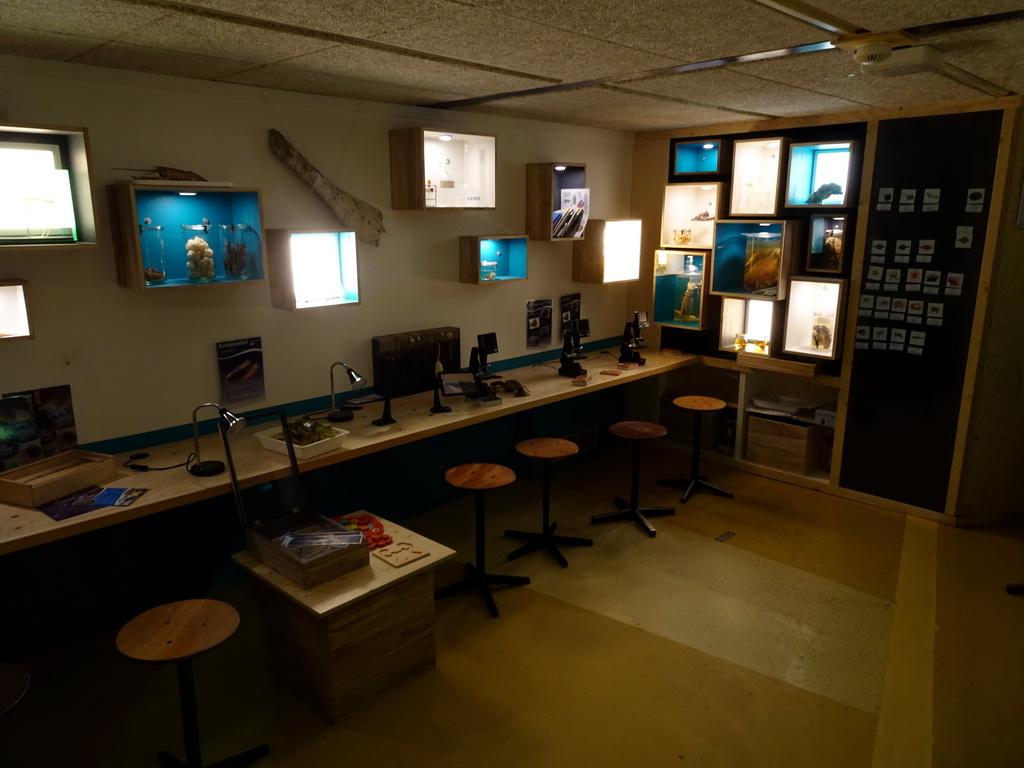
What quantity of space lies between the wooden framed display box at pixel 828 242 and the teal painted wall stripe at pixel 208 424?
206 centimetres

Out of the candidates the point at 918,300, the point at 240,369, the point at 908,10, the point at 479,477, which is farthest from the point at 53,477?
the point at 918,300


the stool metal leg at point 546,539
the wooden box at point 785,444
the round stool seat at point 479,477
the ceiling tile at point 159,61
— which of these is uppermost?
the ceiling tile at point 159,61

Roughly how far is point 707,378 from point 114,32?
16.8 feet

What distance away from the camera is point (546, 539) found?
4539mm

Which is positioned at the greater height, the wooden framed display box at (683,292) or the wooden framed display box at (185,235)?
the wooden framed display box at (185,235)

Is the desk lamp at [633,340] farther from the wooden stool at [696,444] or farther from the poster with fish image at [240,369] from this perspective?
the poster with fish image at [240,369]

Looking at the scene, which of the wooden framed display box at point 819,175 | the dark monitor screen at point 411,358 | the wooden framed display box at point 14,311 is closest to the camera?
the wooden framed display box at point 14,311

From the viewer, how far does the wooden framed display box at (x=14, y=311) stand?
3.02 metres

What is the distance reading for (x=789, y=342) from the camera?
215 inches

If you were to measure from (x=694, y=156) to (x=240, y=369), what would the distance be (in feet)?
12.9

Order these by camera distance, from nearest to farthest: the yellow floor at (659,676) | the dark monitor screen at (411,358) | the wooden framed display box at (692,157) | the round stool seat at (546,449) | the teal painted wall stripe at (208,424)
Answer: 1. the yellow floor at (659,676)
2. the teal painted wall stripe at (208,424)
3. the round stool seat at (546,449)
4. the dark monitor screen at (411,358)
5. the wooden framed display box at (692,157)

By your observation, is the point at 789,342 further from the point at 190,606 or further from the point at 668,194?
the point at 190,606

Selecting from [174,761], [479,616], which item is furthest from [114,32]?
[479,616]

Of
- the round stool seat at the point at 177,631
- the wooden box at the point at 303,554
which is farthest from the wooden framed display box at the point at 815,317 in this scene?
the round stool seat at the point at 177,631
